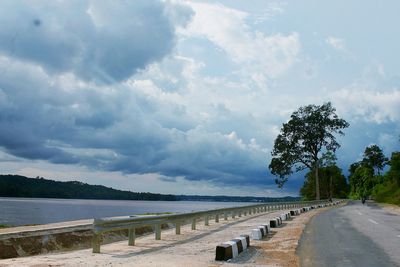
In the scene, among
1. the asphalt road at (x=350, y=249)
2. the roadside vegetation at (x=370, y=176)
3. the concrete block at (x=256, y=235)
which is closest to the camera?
the asphalt road at (x=350, y=249)

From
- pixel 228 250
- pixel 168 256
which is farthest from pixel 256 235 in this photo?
pixel 168 256

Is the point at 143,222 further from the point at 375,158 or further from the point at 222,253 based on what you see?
the point at 375,158

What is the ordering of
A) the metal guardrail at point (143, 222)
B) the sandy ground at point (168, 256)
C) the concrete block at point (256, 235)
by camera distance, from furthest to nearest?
1. the concrete block at point (256, 235)
2. the metal guardrail at point (143, 222)
3. the sandy ground at point (168, 256)

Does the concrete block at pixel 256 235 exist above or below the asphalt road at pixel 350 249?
above

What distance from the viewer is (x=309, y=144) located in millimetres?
74625

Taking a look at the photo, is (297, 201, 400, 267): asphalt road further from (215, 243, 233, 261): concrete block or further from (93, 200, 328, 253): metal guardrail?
(93, 200, 328, 253): metal guardrail

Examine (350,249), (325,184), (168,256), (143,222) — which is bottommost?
(168,256)

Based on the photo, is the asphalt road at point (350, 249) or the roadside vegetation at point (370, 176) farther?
the roadside vegetation at point (370, 176)

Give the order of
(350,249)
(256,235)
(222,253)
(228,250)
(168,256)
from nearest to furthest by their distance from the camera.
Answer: (222,253) → (228,250) → (168,256) → (350,249) → (256,235)

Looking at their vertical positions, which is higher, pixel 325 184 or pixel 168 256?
pixel 325 184

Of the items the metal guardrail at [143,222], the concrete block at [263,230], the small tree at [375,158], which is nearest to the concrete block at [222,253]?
the metal guardrail at [143,222]

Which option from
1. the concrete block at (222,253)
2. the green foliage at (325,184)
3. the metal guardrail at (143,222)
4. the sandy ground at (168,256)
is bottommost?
the sandy ground at (168,256)

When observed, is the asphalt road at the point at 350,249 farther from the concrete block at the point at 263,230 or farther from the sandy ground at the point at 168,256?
the concrete block at the point at 263,230

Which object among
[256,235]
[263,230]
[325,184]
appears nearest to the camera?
[256,235]
